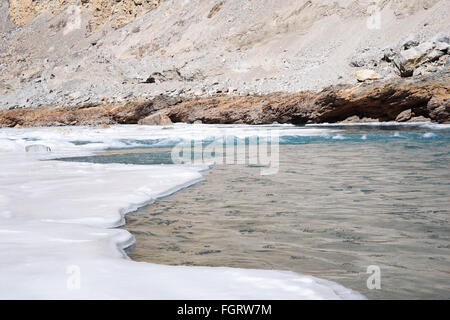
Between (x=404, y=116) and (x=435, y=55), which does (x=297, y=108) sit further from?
(x=435, y=55)

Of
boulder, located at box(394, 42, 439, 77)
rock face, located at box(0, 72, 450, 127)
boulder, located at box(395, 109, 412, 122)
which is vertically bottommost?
boulder, located at box(395, 109, 412, 122)

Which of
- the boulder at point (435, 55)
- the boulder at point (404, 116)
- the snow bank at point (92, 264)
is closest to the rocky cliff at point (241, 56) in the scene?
the boulder at point (435, 55)

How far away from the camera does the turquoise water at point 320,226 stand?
2.38m

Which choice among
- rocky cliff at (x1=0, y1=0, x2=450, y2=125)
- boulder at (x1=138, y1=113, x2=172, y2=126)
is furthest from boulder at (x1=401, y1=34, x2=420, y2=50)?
boulder at (x1=138, y1=113, x2=172, y2=126)

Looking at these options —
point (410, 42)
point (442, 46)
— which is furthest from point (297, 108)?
point (442, 46)

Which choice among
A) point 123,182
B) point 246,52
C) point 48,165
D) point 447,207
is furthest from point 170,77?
point 447,207

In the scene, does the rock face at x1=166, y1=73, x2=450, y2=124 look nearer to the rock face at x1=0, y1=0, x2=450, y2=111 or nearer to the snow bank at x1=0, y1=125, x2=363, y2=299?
the rock face at x1=0, y1=0, x2=450, y2=111

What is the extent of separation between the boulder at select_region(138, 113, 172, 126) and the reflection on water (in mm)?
17240

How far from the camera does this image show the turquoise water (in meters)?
2.38

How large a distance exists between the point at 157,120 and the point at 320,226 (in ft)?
Result: 64.9

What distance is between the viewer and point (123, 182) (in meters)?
5.00

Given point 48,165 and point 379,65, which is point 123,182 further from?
point 379,65

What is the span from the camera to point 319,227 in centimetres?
317
